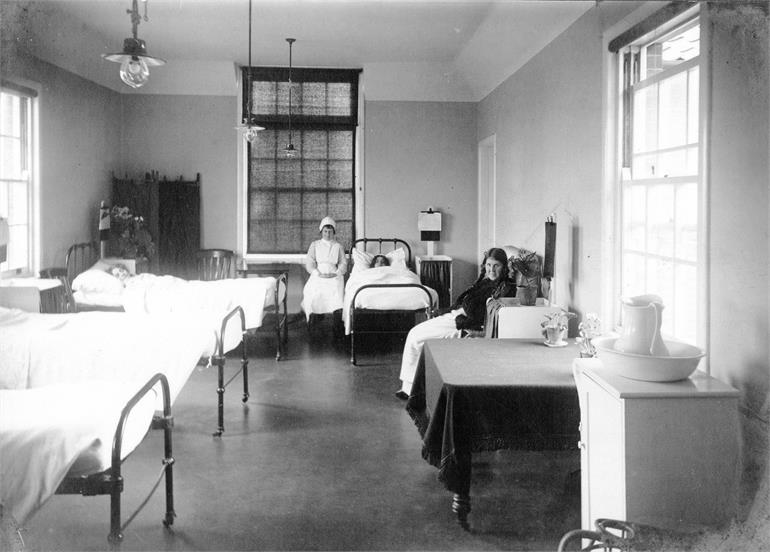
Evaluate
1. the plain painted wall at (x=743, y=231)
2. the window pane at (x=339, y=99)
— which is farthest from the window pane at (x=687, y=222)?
the window pane at (x=339, y=99)

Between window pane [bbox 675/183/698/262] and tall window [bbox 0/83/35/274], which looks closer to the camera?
window pane [bbox 675/183/698/262]

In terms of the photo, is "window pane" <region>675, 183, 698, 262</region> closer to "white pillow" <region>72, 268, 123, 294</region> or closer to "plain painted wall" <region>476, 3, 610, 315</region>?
"plain painted wall" <region>476, 3, 610, 315</region>

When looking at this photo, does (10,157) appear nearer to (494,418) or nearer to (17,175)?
(17,175)

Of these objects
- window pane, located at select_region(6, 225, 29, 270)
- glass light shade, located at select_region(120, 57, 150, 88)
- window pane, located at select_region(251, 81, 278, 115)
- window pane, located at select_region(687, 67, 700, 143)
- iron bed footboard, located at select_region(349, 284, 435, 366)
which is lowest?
iron bed footboard, located at select_region(349, 284, 435, 366)

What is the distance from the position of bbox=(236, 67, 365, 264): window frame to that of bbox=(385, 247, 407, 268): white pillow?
76 cm

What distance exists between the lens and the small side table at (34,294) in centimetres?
580

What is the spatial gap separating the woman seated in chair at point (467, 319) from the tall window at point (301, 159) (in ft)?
15.0

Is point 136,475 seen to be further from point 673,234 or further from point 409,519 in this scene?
point 673,234

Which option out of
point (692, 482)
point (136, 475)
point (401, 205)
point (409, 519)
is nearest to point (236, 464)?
point (136, 475)

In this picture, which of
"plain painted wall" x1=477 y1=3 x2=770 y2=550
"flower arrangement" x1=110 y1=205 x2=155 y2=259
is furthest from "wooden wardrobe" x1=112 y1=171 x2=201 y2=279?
"plain painted wall" x1=477 y1=3 x2=770 y2=550

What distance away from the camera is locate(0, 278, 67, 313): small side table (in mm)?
5798

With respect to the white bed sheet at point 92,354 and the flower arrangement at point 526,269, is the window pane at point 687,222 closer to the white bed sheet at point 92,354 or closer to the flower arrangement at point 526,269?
the flower arrangement at point 526,269

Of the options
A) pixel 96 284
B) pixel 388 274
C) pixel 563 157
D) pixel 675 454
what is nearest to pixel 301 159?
pixel 388 274

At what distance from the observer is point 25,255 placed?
7.24 meters
